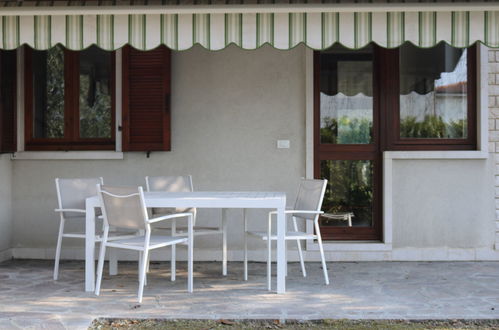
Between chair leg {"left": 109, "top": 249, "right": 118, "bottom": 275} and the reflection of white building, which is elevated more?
the reflection of white building

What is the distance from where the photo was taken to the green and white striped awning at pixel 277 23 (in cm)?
588

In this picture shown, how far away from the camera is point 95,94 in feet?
27.7

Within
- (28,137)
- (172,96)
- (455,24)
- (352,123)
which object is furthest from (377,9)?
(28,137)

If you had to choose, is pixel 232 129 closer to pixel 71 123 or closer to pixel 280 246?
pixel 71 123

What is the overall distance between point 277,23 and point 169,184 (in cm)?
268

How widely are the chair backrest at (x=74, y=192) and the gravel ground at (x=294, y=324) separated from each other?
235cm

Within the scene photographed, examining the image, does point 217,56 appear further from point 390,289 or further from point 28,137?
point 390,289

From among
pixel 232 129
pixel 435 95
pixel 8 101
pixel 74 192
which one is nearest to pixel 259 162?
pixel 232 129

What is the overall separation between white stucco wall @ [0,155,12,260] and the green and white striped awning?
9.18 ft

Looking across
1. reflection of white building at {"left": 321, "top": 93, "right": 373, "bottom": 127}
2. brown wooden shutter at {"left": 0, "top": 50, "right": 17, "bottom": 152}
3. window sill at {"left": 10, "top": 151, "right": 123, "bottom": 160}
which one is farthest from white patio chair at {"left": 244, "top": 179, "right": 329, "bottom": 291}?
brown wooden shutter at {"left": 0, "top": 50, "right": 17, "bottom": 152}

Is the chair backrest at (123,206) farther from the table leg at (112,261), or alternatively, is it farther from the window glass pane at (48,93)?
the window glass pane at (48,93)

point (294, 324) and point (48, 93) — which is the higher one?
point (48, 93)

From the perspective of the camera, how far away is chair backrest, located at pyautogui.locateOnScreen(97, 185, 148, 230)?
595cm

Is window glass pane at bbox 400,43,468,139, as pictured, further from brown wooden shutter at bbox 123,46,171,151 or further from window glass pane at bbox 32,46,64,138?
window glass pane at bbox 32,46,64,138
